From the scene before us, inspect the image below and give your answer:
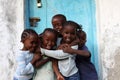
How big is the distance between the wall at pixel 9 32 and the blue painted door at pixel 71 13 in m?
0.14

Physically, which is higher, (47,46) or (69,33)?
(69,33)

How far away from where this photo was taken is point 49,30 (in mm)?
3498

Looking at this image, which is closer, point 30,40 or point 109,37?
point 30,40

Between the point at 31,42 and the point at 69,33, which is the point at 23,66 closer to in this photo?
the point at 31,42

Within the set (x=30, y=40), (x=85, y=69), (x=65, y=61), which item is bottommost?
(x=85, y=69)

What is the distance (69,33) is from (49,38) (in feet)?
0.70

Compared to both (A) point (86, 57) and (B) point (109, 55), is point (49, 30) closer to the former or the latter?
(A) point (86, 57)

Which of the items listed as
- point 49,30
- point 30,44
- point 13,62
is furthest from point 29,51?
point 13,62

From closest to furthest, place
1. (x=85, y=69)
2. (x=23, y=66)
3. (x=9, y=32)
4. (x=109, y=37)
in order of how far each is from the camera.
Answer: (x=23, y=66) < (x=85, y=69) < (x=109, y=37) < (x=9, y=32)

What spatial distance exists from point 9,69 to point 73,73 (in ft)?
4.69

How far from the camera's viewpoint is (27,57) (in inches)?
139

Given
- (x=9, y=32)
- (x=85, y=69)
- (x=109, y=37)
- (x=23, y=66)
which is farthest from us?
(x=9, y=32)

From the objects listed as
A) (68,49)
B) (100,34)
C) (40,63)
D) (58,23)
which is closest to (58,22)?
(58,23)

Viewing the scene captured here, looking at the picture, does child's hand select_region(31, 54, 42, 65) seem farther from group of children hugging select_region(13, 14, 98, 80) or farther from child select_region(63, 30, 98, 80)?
child select_region(63, 30, 98, 80)
